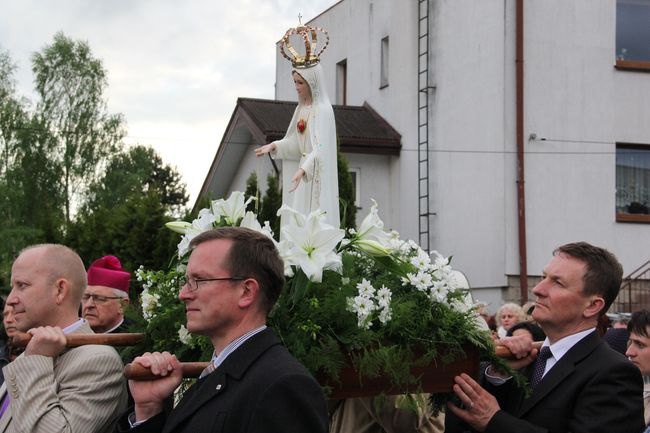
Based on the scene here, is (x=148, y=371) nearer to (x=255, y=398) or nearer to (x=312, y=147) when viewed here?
(x=255, y=398)

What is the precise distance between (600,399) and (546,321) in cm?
38

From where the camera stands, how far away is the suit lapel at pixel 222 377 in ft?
10.5

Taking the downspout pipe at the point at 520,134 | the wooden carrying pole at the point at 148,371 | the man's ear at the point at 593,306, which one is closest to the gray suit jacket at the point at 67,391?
the wooden carrying pole at the point at 148,371

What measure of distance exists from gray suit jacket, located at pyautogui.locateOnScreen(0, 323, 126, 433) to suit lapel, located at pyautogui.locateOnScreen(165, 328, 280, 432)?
0.57m

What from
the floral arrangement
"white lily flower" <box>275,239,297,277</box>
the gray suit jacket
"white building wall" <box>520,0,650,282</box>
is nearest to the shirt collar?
the floral arrangement

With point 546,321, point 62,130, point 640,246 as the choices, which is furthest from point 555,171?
point 62,130

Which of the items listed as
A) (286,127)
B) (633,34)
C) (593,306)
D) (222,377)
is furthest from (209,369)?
(633,34)

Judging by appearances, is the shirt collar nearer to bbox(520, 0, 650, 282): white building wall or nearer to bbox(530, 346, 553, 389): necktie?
bbox(530, 346, 553, 389): necktie

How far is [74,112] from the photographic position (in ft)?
113

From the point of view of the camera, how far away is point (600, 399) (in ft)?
12.6

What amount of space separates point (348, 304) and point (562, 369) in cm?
91

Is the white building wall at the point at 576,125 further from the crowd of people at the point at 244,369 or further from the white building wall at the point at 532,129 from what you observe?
the crowd of people at the point at 244,369

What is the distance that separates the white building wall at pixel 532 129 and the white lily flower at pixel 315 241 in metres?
14.8

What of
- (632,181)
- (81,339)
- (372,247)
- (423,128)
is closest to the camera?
(81,339)
